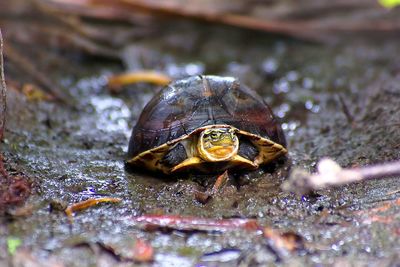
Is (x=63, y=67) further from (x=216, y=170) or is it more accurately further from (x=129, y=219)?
(x=129, y=219)

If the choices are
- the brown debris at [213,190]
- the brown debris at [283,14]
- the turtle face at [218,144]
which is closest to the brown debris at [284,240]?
the brown debris at [213,190]

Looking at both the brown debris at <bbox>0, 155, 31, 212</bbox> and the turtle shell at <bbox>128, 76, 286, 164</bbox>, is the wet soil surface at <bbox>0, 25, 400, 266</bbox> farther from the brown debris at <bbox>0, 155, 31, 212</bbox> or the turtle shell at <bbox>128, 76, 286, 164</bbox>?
the turtle shell at <bbox>128, 76, 286, 164</bbox>

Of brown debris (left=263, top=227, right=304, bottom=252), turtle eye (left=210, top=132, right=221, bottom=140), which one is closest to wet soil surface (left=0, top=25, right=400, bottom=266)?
brown debris (left=263, top=227, right=304, bottom=252)

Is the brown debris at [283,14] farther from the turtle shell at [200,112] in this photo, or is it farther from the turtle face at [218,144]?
the turtle face at [218,144]

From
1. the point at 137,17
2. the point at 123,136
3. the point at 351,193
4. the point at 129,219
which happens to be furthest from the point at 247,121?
the point at 137,17

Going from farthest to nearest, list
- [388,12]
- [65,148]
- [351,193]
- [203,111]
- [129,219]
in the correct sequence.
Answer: [388,12]
[65,148]
[203,111]
[351,193]
[129,219]

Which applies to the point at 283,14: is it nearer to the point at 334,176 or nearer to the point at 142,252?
the point at 334,176
